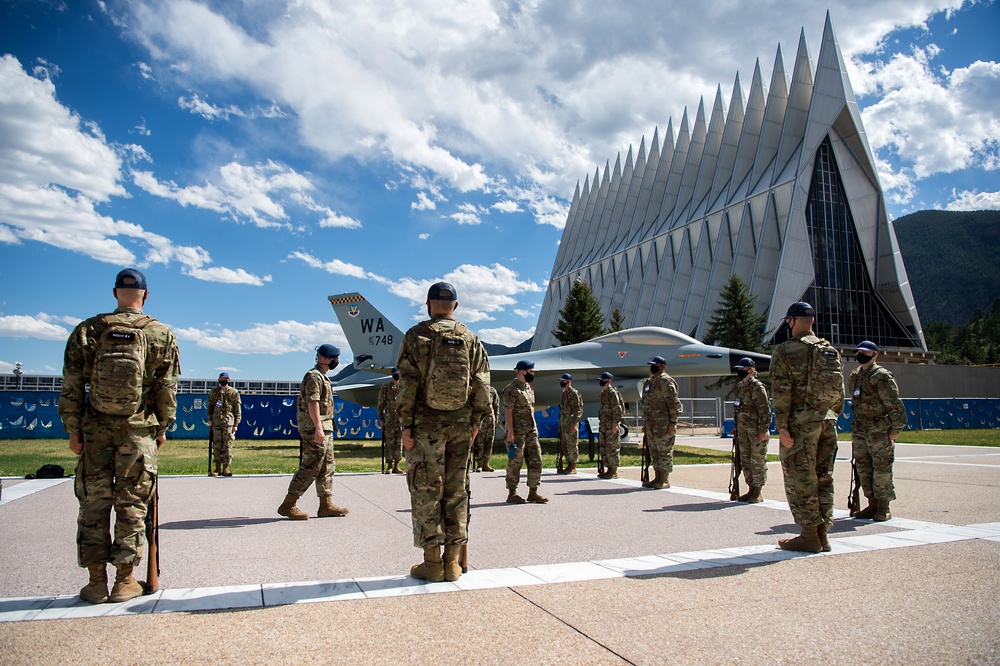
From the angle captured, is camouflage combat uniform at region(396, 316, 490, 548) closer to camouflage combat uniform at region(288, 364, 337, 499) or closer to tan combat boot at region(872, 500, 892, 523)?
camouflage combat uniform at region(288, 364, 337, 499)

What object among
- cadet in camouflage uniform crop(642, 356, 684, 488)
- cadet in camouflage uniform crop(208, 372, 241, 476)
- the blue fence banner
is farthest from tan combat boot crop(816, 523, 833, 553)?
the blue fence banner

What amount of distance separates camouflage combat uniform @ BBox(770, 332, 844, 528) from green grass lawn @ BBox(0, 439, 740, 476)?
880 cm

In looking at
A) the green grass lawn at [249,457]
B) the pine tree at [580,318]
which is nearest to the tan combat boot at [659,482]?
the green grass lawn at [249,457]

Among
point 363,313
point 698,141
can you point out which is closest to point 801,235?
point 698,141

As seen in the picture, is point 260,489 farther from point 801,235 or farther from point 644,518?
point 801,235

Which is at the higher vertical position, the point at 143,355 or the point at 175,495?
the point at 143,355

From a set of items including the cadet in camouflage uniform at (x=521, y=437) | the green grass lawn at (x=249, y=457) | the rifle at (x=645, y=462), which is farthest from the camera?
the green grass lawn at (x=249, y=457)

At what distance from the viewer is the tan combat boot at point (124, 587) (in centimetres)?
373

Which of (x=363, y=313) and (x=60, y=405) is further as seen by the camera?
(x=363, y=313)

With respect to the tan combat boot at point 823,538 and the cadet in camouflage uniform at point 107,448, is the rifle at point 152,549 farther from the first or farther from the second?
the tan combat boot at point 823,538

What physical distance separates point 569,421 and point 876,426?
5721 millimetres

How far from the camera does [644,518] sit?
6.80 meters

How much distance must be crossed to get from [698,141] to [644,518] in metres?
59.1

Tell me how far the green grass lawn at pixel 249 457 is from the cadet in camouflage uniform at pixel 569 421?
6.29 feet
